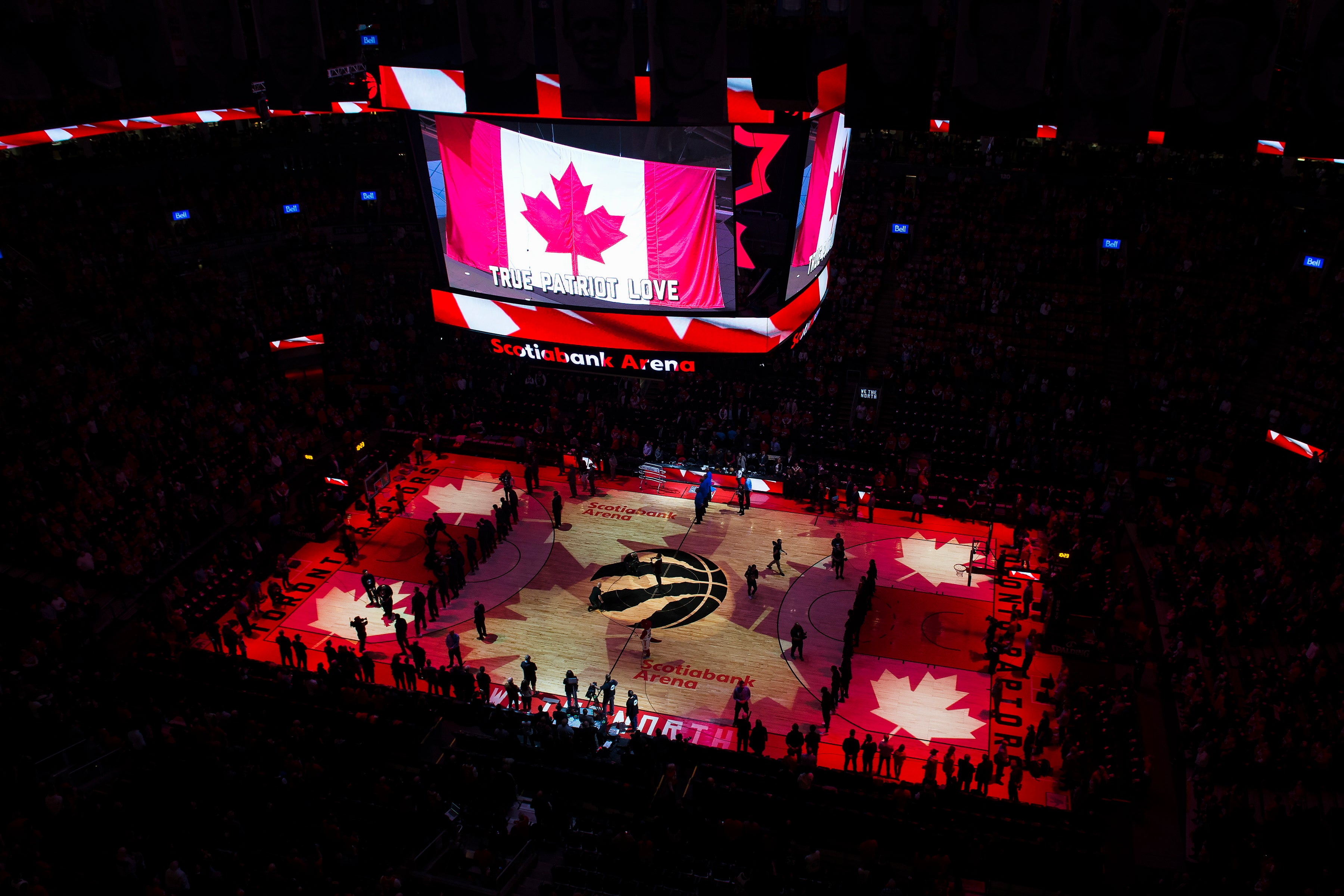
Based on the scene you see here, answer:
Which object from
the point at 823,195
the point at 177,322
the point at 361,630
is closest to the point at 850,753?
the point at 361,630

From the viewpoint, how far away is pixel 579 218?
83.3 ft

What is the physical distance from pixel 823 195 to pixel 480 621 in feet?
47.4

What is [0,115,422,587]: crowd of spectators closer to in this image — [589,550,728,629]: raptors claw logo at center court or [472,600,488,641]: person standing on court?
[472,600,488,641]: person standing on court

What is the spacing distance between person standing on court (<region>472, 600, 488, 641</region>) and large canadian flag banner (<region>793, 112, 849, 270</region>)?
40.4 ft

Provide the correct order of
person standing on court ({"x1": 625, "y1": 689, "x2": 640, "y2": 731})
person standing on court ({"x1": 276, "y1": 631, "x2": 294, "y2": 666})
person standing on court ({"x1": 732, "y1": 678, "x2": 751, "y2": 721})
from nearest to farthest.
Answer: person standing on court ({"x1": 625, "y1": 689, "x2": 640, "y2": 731})
person standing on court ({"x1": 732, "y1": 678, "x2": 751, "y2": 721})
person standing on court ({"x1": 276, "y1": 631, "x2": 294, "y2": 666})

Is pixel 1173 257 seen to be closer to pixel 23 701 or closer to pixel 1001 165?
pixel 1001 165

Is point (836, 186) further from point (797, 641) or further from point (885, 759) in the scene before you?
point (885, 759)

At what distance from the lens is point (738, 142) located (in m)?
23.9

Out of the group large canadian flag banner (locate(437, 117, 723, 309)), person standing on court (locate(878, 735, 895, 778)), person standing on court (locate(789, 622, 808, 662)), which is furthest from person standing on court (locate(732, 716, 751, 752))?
large canadian flag banner (locate(437, 117, 723, 309))

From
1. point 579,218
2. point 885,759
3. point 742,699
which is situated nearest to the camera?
point 885,759

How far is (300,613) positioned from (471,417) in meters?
11.2

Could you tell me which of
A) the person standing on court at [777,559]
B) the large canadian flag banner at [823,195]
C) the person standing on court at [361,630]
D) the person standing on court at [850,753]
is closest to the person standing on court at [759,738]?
the person standing on court at [850,753]

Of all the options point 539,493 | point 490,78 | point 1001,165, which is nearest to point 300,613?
point 539,493

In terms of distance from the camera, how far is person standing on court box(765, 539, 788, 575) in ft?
98.6
